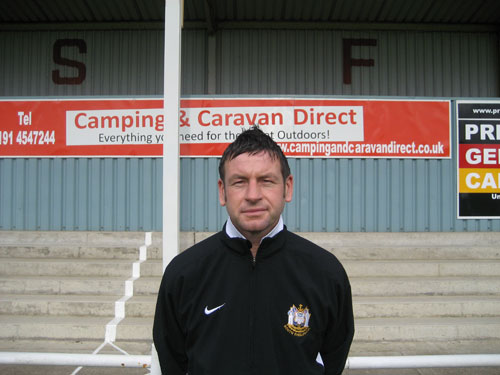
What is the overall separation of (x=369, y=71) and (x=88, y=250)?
7189 mm

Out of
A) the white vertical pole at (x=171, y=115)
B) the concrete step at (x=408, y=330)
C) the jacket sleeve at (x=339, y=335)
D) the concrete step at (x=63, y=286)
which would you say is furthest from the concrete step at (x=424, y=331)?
the concrete step at (x=63, y=286)

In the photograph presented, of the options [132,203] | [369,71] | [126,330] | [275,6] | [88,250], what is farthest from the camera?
[369,71]

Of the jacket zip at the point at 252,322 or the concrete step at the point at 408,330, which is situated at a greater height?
the jacket zip at the point at 252,322

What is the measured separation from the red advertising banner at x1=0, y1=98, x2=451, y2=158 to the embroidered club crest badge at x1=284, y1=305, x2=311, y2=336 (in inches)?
187

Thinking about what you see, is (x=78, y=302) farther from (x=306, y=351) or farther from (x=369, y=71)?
(x=369, y=71)

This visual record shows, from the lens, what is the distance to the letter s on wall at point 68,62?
8.84 m

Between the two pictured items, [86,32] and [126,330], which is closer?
[126,330]

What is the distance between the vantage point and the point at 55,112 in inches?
246

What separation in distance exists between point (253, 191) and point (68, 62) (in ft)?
30.0

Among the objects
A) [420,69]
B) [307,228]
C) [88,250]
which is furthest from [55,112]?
[420,69]

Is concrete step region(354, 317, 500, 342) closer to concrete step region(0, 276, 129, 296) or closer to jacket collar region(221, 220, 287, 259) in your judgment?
concrete step region(0, 276, 129, 296)

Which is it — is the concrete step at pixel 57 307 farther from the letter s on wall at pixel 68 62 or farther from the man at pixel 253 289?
the letter s on wall at pixel 68 62

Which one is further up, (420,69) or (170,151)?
(420,69)

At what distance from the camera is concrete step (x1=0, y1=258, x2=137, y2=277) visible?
215 inches
